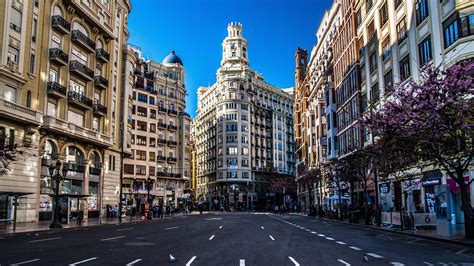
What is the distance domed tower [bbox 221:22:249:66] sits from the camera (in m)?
125

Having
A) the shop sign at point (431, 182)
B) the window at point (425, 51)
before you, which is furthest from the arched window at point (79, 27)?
the shop sign at point (431, 182)

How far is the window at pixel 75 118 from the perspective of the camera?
44.6 meters

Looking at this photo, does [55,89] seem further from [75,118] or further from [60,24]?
[60,24]

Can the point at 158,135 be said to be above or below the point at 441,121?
above

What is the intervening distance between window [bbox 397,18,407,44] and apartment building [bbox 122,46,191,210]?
51477 mm

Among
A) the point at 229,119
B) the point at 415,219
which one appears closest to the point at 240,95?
the point at 229,119

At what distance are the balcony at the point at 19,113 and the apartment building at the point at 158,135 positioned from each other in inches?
1639

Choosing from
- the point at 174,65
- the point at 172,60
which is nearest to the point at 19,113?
the point at 174,65

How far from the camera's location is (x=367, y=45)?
47.5 meters

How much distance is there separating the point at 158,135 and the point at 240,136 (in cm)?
3092

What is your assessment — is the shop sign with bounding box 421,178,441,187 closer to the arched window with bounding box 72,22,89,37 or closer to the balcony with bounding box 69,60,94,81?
the balcony with bounding box 69,60,94,81

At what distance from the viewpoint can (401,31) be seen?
38500 millimetres

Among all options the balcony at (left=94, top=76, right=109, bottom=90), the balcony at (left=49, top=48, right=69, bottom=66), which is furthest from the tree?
the balcony at (left=94, top=76, right=109, bottom=90)

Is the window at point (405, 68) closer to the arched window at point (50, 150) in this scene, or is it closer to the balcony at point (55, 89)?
the balcony at point (55, 89)
